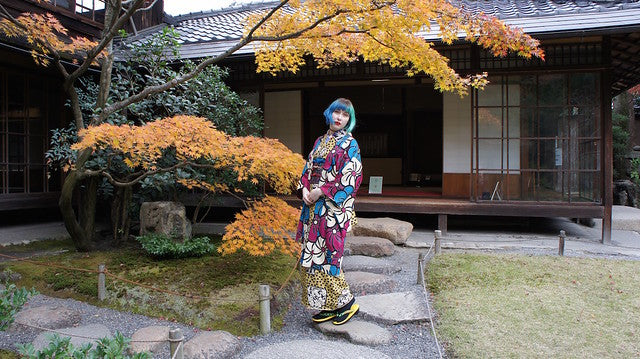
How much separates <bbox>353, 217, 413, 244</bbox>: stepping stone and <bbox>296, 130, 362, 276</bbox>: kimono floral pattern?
3.90m

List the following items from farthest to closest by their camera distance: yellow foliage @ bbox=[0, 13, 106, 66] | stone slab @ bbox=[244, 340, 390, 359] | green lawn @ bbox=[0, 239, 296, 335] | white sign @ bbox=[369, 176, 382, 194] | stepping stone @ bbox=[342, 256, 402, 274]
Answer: white sign @ bbox=[369, 176, 382, 194]
stepping stone @ bbox=[342, 256, 402, 274]
yellow foliage @ bbox=[0, 13, 106, 66]
green lawn @ bbox=[0, 239, 296, 335]
stone slab @ bbox=[244, 340, 390, 359]

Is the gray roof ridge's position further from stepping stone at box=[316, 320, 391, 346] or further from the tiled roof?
stepping stone at box=[316, 320, 391, 346]

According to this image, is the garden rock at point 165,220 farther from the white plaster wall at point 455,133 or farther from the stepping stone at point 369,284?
the white plaster wall at point 455,133

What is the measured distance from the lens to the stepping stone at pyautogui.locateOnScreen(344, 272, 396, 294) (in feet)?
16.6

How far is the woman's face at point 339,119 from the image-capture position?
3855mm

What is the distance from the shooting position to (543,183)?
27.7ft

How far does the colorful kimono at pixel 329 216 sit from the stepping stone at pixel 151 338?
52.6 inches

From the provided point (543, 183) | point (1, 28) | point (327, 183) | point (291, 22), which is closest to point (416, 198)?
point (543, 183)

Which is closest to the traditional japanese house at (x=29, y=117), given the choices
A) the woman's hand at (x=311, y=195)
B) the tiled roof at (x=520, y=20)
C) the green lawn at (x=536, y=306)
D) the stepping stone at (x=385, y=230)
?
the tiled roof at (x=520, y=20)

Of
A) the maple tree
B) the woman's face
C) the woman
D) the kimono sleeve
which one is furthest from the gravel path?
the woman's face

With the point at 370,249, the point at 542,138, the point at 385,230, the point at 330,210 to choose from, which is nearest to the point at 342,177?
the point at 330,210

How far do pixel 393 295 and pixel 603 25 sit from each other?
6.02 meters

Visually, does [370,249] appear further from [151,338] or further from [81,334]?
[81,334]

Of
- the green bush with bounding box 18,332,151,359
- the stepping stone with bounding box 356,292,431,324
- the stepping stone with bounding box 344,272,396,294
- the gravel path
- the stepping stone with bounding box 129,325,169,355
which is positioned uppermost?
the green bush with bounding box 18,332,151,359
